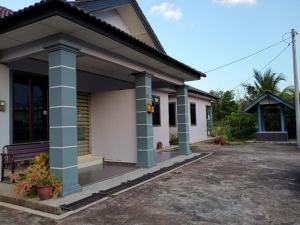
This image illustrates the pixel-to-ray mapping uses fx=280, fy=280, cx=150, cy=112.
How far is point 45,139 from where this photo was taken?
300 inches

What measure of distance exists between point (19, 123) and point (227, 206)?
17.1 ft

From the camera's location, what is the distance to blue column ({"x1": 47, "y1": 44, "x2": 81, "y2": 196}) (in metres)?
5.16

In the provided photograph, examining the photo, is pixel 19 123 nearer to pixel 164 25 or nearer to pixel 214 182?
pixel 214 182

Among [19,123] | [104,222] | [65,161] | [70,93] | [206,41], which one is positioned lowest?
[104,222]

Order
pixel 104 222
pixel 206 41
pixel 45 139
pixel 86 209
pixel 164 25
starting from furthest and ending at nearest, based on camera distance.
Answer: pixel 206 41 → pixel 164 25 → pixel 45 139 → pixel 86 209 → pixel 104 222

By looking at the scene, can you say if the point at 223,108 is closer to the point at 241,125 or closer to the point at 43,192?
the point at 241,125

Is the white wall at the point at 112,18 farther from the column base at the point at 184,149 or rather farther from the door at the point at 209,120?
the door at the point at 209,120

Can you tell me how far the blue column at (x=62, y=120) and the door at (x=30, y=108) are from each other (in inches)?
81.2

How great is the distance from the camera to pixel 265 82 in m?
25.2

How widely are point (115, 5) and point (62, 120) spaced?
4.66m

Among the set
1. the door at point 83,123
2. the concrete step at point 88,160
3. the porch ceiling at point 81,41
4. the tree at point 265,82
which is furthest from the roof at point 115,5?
the tree at point 265,82

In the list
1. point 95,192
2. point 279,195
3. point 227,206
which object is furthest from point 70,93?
point 279,195

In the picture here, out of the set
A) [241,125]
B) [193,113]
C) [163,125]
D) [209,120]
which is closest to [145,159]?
[163,125]

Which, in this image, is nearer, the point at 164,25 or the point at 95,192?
the point at 95,192
